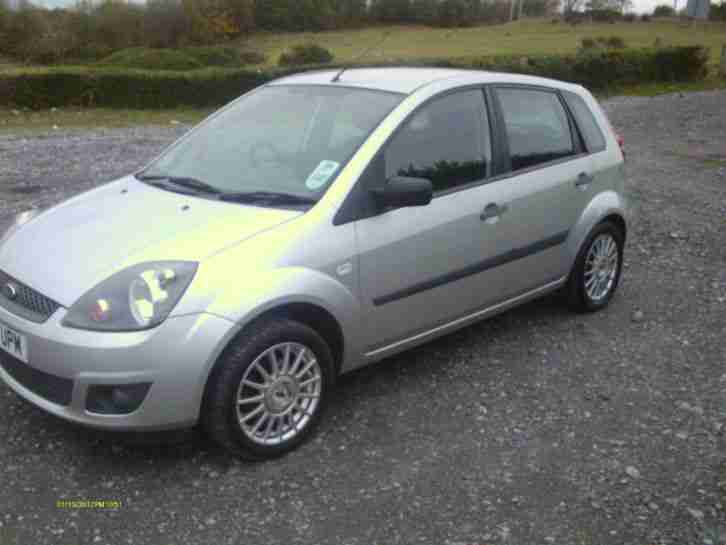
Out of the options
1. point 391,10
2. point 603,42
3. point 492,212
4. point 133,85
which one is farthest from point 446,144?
point 603,42

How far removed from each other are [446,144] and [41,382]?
7.54 ft

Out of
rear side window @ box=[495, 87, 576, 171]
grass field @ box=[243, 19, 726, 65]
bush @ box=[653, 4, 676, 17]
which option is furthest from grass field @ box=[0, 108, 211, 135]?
bush @ box=[653, 4, 676, 17]

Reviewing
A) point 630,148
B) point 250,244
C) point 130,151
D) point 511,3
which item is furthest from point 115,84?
point 511,3

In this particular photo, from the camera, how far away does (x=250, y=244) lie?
10.9 ft

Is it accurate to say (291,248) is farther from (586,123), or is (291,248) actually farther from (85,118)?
(85,118)

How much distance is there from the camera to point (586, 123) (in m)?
5.12

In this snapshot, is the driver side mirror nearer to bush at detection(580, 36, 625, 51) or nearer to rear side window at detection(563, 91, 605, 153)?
rear side window at detection(563, 91, 605, 153)

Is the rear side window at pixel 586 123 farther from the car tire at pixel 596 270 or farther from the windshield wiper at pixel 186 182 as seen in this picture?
the windshield wiper at pixel 186 182

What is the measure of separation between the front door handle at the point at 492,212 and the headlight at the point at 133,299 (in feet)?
5.66

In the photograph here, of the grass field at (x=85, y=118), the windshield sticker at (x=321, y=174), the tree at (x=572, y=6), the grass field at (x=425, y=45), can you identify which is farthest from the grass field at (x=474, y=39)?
the windshield sticker at (x=321, y=174)

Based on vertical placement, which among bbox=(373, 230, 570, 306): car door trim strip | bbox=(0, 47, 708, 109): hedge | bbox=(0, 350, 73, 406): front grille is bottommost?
bbox=(0, 47, 708, 109): hedge

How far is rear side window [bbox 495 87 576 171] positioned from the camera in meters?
4.52

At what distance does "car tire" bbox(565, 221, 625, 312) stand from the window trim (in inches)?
20.8

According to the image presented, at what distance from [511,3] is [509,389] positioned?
189ft
